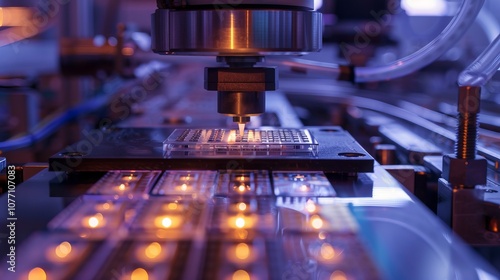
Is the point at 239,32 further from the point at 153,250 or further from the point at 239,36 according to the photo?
the point at 153,250

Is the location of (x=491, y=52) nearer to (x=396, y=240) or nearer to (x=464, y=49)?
(x=396, y=240)

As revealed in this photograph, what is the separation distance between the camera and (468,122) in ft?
2.40

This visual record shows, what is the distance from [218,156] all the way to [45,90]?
1961 millimetres

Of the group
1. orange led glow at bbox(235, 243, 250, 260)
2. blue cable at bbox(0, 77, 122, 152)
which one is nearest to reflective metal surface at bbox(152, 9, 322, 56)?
orange led glow at bbox(235, 243, 250, 260)

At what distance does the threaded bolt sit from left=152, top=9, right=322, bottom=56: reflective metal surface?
0.20 meters

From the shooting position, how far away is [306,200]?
0.64m

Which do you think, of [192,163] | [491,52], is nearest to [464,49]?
[491,52]

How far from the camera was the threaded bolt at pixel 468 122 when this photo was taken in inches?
28.8

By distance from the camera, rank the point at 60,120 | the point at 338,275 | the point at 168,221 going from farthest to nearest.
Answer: the point at 60,120
the point at 168,221
the point at 338,275

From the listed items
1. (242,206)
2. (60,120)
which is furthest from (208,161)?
(60,120)

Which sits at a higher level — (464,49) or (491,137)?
(464,49)

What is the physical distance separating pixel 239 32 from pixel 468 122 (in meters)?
0.30

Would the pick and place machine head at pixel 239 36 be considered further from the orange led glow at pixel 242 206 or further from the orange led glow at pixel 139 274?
the orange led glow at pixel 139 274

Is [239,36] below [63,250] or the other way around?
the other way around
